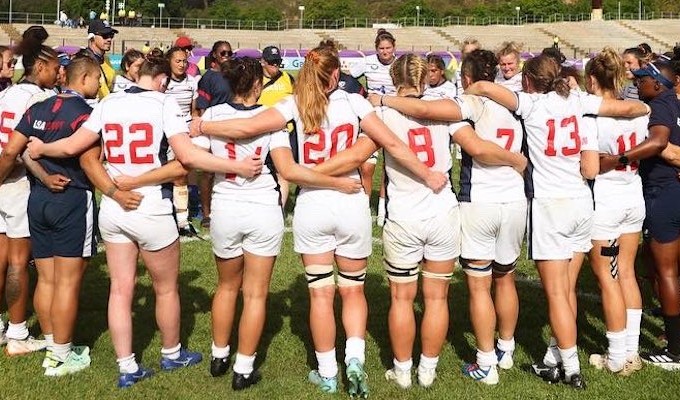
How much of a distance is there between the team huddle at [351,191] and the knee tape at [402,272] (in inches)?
0.6

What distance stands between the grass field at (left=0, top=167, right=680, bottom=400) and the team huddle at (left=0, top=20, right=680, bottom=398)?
13cm

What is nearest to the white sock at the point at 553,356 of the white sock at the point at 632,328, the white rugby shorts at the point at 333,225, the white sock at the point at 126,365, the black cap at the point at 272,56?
the white sock at the point at 632,328

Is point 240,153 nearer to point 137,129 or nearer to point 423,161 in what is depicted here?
point 137,129

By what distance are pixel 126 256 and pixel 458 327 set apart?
283 centimetres

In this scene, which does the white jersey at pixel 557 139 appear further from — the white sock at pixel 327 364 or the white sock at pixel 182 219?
the white sock at pixel 182 219

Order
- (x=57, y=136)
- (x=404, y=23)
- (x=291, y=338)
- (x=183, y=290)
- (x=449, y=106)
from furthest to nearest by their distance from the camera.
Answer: (x=404, y=23), (x=183, y=290), (x=291, y=338), (x=57, y=136), (x=449, y=106)

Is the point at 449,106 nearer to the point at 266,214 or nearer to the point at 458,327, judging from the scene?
the point at 266,214

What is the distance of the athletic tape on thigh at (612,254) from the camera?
16.5 feet

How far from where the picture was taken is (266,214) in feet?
14.9

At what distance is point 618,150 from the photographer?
5012 mm

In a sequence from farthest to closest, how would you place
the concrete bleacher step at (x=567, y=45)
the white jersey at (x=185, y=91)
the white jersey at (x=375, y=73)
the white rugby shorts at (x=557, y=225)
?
1. the concrete bleacher step at (x=567, y=45)
2. the white jersey at (x=375, y=73)
3. the white jersey at (x=185, y=91)
4. the white rugby shorts at (x=557, y=225)

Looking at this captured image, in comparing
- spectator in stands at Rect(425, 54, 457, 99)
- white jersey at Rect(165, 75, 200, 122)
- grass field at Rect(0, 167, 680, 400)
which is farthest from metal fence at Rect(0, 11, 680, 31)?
grass field at Rect(0, 167, 680, 400)

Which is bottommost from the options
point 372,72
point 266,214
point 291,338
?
point 291,338

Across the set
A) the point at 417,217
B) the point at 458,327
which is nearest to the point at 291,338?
the point at 458,327
